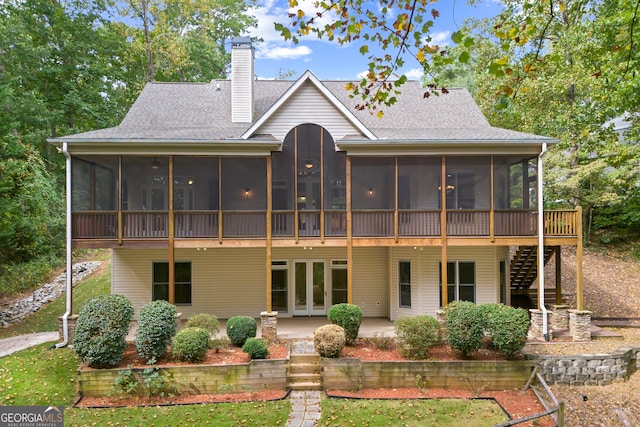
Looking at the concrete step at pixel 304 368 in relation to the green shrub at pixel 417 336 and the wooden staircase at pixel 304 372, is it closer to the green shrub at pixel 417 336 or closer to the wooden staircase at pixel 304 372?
the wooden staircase at pixel 304 372

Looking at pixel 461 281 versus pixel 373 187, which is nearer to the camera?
pixel 461 281

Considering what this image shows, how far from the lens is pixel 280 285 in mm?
15031

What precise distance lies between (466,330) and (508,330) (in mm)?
1028

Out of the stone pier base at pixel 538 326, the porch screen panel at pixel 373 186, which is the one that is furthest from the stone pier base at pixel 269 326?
the stone pier base at pixel 538 326

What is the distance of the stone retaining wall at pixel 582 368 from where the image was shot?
1045 cm

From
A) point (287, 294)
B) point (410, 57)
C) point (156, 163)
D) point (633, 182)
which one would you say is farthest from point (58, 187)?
point (633, 182)

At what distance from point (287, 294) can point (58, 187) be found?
18939 millimetres

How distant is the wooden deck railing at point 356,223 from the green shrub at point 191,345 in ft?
12.2

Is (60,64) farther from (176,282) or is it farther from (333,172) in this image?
(333,172)

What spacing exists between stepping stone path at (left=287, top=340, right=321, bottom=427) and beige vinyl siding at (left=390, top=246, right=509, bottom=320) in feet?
16.8

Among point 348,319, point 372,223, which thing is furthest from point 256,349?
point 372,223

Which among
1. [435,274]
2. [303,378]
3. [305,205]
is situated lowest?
[303,378]

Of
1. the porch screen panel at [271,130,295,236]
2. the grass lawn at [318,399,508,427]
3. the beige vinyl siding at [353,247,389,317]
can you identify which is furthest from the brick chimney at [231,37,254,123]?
the grass lawn at [318,399,508,427]

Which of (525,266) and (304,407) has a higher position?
(525,266)
